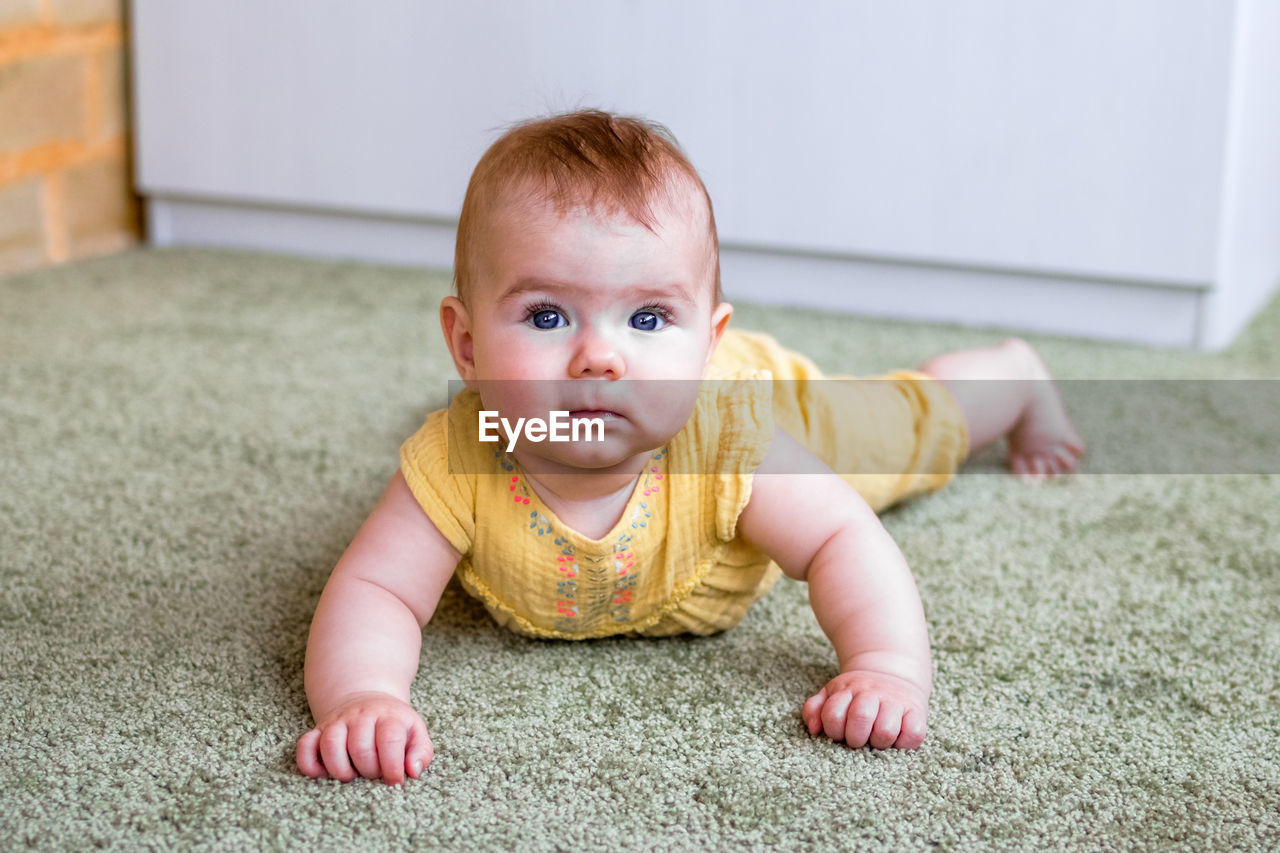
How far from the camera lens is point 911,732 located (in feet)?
2.13

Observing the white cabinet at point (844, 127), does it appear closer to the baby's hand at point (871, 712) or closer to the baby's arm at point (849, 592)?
the baby's arm at point (849, 592)

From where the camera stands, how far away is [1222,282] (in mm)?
1474

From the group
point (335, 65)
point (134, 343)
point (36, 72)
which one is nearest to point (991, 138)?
point (335, 65)

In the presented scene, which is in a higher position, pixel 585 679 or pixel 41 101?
pixel 41 101

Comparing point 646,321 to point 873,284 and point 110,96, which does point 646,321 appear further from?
point 110,96

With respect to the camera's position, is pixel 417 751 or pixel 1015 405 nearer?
pixel 417 751

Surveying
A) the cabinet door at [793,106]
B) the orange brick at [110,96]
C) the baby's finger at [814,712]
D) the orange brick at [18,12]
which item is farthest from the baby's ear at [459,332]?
the orange brick at [110,96]

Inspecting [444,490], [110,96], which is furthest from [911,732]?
[110,96]

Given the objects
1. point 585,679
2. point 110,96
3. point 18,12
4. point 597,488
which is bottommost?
point 585,679

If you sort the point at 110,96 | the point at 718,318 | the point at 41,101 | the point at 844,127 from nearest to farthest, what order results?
1. the point at 718,318
2. the point at 844,127
3. the point at 41,101
4. the point at 110,96

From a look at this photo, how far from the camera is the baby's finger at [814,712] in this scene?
668mm

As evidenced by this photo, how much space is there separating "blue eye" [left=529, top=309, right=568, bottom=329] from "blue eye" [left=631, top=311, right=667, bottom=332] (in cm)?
4

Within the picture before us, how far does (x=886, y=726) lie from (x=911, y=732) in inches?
0.6

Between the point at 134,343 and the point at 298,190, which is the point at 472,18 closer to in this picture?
the point at 298,190
